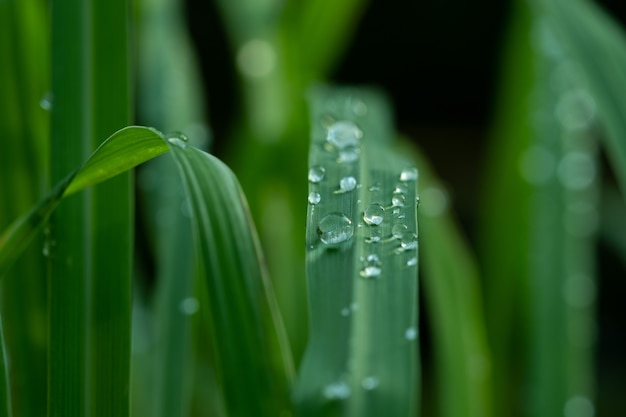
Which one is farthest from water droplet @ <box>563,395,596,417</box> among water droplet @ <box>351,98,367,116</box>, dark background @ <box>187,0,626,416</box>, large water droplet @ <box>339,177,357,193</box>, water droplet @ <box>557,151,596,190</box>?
dark background @ <box>187,0,626,416</box>

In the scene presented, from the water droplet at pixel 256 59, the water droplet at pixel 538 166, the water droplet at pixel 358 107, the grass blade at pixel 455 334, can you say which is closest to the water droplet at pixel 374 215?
the water droplet at pixel 358 107

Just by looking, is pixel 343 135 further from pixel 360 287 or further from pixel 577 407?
pixel 577 407

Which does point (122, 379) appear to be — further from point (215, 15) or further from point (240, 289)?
point (215, 15)

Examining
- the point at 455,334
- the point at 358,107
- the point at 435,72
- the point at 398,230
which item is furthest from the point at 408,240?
the point at 435,72

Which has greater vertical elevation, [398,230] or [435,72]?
[435,72]

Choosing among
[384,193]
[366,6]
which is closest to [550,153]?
[384,193]

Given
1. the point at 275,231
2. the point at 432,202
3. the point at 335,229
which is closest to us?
the point at 335,229

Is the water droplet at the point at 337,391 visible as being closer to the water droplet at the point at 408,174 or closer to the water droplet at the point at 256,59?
the water droplet at the point at 408,174
